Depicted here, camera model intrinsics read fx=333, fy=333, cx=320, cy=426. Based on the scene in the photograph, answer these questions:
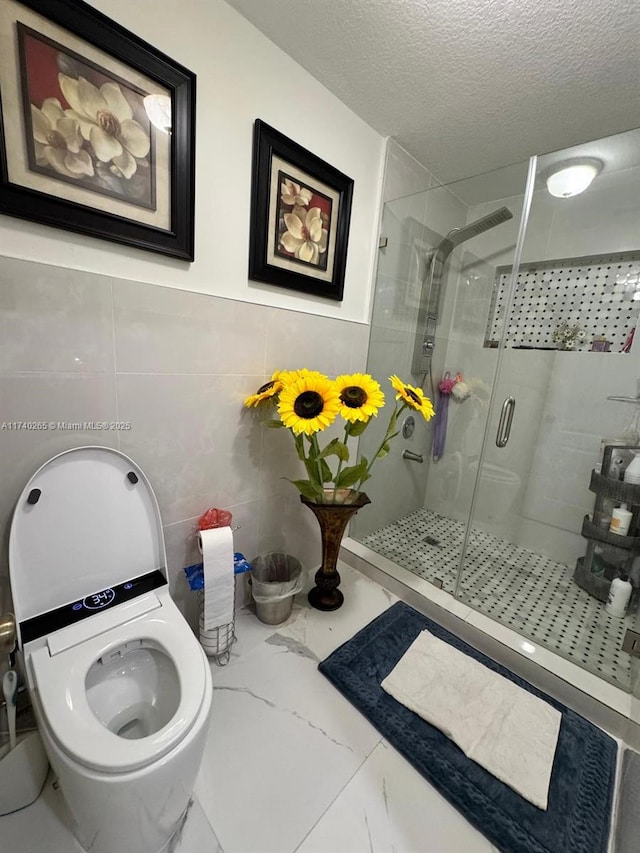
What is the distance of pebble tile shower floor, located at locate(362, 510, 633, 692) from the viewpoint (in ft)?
4.18

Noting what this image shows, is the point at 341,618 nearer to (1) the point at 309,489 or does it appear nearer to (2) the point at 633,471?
(1) the point at 309,489

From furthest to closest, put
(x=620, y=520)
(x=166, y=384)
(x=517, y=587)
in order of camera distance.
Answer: (x=517, y=587)
(x=620, y=520)
(x=166, y=384)

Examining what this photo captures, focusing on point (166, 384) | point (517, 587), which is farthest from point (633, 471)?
point (166, 384)

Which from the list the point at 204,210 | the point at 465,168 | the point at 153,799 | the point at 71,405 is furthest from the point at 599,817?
the point at 465,168

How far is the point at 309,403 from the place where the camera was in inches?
43.2

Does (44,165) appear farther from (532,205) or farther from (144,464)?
(532,205)

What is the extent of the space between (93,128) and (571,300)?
6.53 ft

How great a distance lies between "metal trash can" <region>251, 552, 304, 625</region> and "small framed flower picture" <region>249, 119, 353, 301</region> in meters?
1.14

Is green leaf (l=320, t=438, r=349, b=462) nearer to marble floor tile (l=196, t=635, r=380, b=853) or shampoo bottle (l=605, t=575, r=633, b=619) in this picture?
marble floor tile (l=196, t=635, r=380, b=853)

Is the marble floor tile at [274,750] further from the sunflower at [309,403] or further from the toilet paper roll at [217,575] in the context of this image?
the sunflower at [309,403]

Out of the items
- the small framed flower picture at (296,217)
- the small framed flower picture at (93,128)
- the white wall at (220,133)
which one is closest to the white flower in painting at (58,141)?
A: the small framed flower picture at (93,128)

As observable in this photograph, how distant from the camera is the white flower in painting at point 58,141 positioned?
76 cm

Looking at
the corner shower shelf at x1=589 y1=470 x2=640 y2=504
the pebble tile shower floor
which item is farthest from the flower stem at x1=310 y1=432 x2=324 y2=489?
the corner shower shelf at x1=589 y1=470 x2=640 y2=504

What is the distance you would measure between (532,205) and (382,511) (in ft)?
5.63
